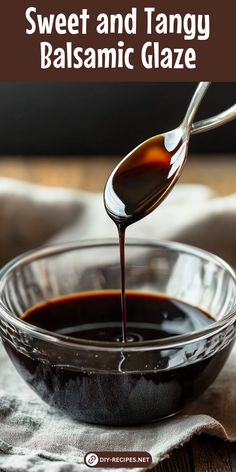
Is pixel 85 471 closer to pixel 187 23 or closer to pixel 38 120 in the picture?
pixel 187 23

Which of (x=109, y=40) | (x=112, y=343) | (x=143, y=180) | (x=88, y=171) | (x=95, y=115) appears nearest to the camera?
(x=112, y=343)

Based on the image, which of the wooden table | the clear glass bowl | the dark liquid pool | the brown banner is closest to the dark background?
the wooden table

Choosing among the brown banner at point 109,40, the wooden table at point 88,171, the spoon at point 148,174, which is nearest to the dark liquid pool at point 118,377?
the spoon at point 148,174

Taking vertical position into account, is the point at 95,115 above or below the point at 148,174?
below

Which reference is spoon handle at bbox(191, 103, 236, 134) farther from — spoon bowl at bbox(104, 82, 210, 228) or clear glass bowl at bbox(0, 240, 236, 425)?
clear glass bowl at bbox(0, 240, 236, 425)

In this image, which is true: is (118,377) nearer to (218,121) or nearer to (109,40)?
(218,121)

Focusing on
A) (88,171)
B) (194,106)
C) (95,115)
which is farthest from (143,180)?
(95,115)
